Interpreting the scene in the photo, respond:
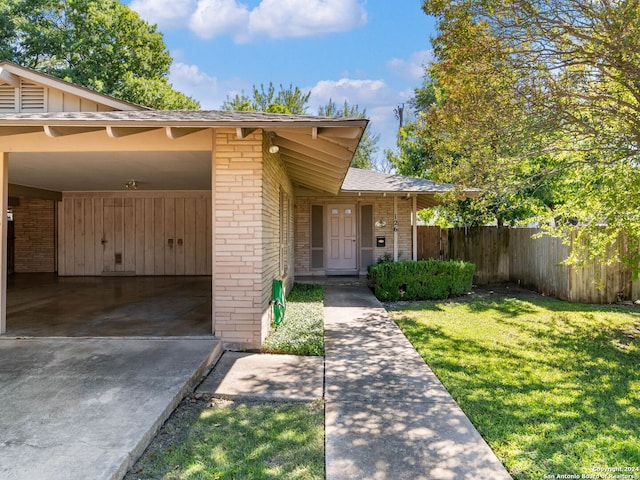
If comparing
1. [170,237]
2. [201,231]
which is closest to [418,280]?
[201,231]

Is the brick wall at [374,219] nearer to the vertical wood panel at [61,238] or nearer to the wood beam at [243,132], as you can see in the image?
the wood beam at [243,132]

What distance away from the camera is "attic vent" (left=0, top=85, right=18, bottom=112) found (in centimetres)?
689

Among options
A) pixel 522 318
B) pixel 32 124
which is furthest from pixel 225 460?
pixel 522 318

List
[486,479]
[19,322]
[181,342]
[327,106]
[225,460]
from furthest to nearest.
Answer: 1. [327,106]
2. [19,322]
3. [181,342]
4. [225,460]
5. [486,479]

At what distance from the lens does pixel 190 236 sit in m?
12.5

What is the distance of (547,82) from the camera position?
557 centimetres

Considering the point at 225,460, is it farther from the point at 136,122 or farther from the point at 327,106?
the point at 327,106

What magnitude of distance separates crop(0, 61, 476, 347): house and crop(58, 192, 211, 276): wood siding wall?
0.03m

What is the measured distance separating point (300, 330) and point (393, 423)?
2.94 m

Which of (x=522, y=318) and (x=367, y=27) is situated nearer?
(x=522, y=318)

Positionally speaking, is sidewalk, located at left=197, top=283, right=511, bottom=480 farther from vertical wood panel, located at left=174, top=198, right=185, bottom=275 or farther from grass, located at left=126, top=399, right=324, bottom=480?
vertical wood panel, located at left=174, top=198, right=185, bottom=275

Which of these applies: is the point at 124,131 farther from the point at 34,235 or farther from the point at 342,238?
the point at 34,235

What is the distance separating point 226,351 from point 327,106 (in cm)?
2677

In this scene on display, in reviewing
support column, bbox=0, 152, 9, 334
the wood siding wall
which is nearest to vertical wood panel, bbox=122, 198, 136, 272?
the wood siding wall
